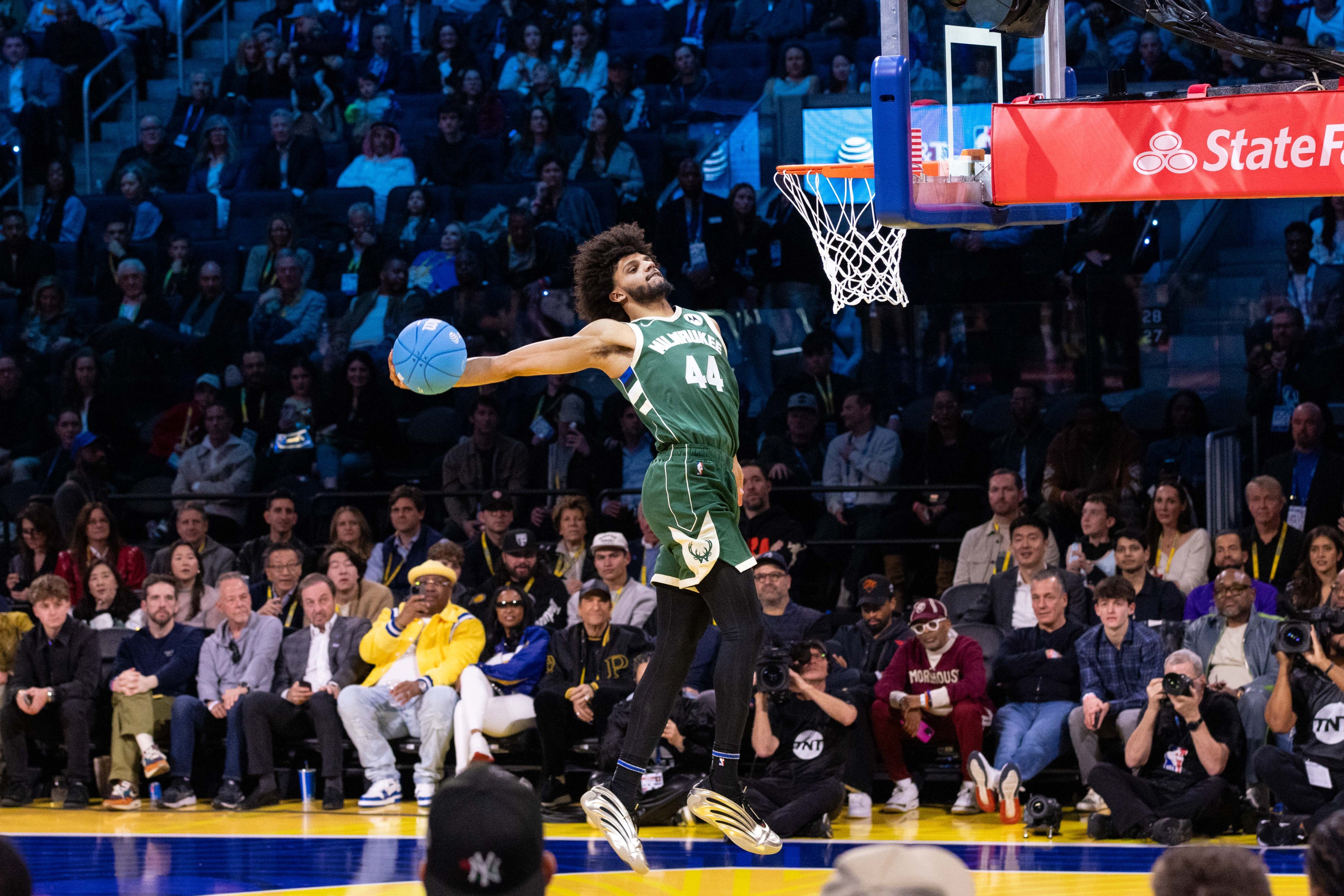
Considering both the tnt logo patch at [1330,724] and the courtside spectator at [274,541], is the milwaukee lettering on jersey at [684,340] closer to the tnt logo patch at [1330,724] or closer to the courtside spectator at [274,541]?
the tnt logo patch at [1330,724]

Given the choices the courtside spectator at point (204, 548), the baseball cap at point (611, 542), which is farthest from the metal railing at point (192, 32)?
the baseball cap at point (611, 542)

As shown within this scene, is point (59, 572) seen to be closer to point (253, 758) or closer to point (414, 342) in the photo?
point (253, 758)

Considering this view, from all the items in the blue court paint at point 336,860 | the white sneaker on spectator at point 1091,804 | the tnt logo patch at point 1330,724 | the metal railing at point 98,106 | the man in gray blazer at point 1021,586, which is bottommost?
the white sneaker on spectator at point 1091,804

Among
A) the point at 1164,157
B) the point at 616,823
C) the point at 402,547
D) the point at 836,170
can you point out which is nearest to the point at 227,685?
the point at 402,547

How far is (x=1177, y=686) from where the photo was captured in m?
10.2

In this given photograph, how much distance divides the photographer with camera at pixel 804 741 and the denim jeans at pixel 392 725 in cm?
223

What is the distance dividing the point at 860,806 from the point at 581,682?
210 cm

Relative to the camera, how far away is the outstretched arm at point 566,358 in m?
6.70

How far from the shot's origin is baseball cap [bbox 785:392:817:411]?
1420cm

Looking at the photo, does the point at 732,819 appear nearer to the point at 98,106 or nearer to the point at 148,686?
the point at 148,686

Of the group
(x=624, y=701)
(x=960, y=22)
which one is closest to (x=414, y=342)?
(x=960, y=22)

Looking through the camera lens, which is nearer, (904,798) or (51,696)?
(904,798)

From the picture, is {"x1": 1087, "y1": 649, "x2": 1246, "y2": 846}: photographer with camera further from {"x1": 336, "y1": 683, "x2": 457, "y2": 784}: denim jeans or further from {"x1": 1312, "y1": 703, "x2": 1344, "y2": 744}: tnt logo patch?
{"x1": 336, "y1": 683, "x2": 457, "y2": 784}: denim jeans

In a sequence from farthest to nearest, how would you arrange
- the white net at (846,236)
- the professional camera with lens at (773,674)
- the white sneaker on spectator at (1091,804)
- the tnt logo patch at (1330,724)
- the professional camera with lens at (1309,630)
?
the white sneaker on spectator at (1091,804)
the professional camera with lens at (773,674)
the tnt logo patch at (1330,724)
the professional camera with lens at (1309,630)
the white net at (846,236)
